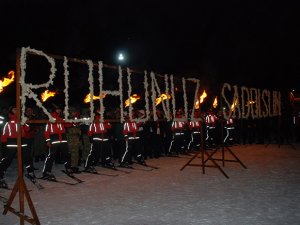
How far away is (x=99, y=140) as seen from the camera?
443 inches

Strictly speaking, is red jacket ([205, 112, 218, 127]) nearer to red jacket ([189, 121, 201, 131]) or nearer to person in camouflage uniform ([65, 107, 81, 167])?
red jacket ([189, 121, 201, 131])

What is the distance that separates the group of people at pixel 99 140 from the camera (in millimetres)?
9614

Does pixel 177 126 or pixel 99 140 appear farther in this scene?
pixel 177 126

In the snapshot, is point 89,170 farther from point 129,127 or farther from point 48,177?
point 129,127

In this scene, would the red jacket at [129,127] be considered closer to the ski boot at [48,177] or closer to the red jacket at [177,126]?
the ski boot at [48,177]

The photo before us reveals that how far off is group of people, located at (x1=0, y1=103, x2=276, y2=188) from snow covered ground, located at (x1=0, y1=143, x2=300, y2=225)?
881 millimetres

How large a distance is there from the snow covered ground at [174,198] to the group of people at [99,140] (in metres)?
0.88

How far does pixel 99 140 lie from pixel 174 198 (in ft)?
16.1

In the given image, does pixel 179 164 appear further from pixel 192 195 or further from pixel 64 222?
pixel 64 222

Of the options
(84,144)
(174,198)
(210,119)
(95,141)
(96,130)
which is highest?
(210,119)

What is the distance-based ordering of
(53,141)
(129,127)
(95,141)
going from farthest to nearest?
(129,127), (95,141), (53,141)

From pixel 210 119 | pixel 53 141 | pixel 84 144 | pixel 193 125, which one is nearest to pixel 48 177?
pixel 53 141

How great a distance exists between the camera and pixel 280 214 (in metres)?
5.57

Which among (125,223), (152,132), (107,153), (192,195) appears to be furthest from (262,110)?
(125,223)
